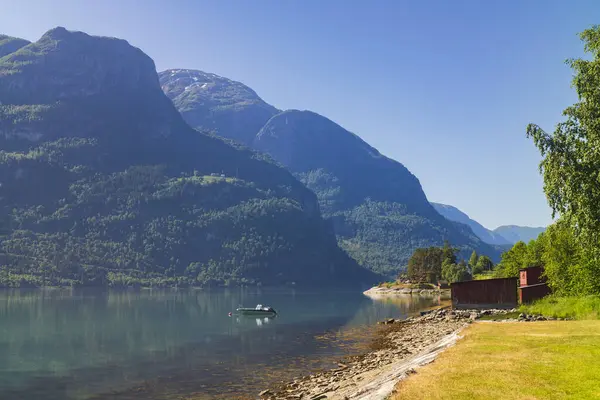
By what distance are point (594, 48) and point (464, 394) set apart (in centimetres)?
2430

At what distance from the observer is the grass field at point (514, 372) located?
1631 centimetres

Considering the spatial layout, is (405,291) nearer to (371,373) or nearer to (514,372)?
(371,373)

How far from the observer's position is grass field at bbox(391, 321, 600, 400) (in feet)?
53.5

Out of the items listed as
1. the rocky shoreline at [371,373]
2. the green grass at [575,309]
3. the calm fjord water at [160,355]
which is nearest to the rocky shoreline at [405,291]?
the calm fjord water at [160,355]

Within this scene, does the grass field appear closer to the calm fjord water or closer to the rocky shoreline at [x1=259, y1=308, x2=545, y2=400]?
the rocky shoreline at [x1=259, y1=308, x2=545, y2=400]

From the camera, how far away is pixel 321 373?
121 feet

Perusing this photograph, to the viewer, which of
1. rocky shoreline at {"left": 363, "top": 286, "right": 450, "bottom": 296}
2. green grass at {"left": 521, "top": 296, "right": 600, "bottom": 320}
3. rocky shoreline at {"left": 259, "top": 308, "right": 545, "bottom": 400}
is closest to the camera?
rocky shoreline at {"left": 259, "top": 308, "right": 545, "bottom": 400}

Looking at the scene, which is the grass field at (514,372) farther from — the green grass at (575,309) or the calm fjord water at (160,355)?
the green grass at (575,309)

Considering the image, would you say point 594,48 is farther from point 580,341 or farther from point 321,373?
point 321,373

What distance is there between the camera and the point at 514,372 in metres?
19.2

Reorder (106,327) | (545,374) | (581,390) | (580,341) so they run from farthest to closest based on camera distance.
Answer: (106,327) < (580,341) < (545,374) < (581,390)

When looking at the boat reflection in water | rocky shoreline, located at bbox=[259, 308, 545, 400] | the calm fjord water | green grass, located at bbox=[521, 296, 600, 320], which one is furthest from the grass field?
the boat reflection in water

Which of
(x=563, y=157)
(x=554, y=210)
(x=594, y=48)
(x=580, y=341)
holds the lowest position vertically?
(x=580, y=341)

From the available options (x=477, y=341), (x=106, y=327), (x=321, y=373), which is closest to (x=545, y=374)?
(x=477, y=341)
